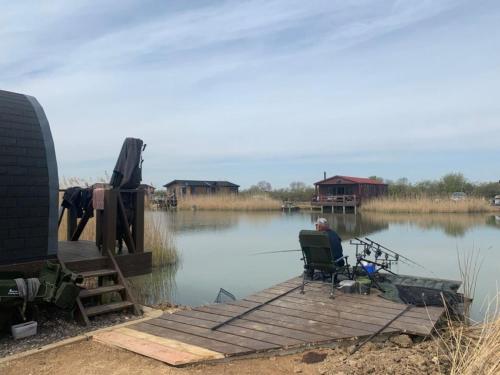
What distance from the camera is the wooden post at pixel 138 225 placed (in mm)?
6223

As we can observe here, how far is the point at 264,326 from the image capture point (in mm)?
4535

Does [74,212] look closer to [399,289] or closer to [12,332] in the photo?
[12,332]

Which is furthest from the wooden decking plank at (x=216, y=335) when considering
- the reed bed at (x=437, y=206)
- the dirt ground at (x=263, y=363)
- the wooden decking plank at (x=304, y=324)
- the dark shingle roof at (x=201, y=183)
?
the dark shingle roof at (x=201, y=183)

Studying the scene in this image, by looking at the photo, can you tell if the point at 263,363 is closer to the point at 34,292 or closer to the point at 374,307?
the point at 374,307

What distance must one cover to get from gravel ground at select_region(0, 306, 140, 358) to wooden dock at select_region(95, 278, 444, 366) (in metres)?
0.45

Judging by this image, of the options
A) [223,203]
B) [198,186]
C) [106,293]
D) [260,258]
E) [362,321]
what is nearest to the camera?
[362,321]

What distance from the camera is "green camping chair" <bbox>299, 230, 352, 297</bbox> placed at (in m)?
5.99

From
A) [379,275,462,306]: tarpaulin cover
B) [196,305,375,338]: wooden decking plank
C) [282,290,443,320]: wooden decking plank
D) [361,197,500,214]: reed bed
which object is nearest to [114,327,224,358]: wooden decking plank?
[196,305,375,338]: wooden decking plank

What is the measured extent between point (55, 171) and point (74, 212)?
1932 millimetres

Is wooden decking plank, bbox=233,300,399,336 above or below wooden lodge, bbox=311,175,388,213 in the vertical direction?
below

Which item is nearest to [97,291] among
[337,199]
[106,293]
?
[106,293]

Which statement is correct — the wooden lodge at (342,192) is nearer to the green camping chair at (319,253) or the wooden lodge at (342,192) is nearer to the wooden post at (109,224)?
the green camping chair at (319,253)

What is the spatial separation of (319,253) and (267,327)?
1848 millimetres

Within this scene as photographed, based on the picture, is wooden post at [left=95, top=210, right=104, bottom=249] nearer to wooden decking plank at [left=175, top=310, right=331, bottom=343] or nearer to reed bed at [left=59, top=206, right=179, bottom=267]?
wooden decking plank at [left=175, top=310, right=331, bottom=343]
